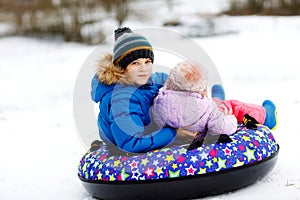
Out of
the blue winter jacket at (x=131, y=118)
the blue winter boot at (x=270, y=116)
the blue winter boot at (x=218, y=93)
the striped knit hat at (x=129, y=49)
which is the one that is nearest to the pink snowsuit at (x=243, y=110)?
the blue winter boot at (x=270, y=116)

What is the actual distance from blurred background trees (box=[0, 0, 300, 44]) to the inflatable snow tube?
1198cm

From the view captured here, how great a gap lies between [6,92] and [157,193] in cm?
706

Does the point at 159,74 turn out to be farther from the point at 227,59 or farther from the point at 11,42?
the point at 11,42

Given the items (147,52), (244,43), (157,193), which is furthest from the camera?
(244,43)

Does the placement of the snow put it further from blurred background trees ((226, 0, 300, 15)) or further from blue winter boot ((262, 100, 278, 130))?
blurred background trees ((226, 0, 300, 15))

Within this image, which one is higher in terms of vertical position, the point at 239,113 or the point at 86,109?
the point at 239,113

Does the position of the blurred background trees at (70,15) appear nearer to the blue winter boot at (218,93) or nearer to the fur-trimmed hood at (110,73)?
the blue winter boot at (218,93)

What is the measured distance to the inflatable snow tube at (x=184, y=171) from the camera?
363 cm

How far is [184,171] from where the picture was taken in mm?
3613

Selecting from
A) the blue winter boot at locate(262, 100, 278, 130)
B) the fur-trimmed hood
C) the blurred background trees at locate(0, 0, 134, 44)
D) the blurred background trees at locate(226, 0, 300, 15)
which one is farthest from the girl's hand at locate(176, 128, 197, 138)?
the blurred background trees at locate(226, 0, 300, 15)

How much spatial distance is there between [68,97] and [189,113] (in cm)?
582

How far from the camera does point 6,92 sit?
10.1m

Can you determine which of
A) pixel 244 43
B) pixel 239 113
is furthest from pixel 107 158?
pixel 244 43

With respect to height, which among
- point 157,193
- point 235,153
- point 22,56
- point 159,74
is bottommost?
point 22,56
